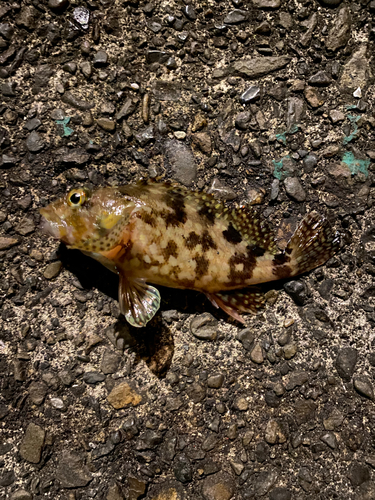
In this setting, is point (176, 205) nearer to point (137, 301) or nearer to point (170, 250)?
point (170, 250)

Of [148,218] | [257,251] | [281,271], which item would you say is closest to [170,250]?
[148,218]

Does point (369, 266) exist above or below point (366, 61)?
below

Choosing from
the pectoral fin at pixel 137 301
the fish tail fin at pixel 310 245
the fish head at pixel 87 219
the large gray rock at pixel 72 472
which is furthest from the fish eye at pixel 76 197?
the large gray rock at pixel 72 472

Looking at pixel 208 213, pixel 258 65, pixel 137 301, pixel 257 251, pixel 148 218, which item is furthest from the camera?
pixel 258 65

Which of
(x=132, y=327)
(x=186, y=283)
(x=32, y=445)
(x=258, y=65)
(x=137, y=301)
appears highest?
(x=258, y=65)

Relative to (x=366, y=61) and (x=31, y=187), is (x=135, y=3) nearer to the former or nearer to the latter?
(x=31, y=187)

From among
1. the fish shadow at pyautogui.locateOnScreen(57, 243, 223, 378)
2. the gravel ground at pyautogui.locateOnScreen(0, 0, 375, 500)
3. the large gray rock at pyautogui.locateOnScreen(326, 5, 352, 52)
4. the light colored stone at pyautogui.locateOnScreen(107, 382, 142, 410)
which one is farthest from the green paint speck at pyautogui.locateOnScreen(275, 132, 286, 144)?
the light colored stone at pyautogui.locateOnScreen(107, 382, 142, 410)

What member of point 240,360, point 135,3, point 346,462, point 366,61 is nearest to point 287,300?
point 240,360

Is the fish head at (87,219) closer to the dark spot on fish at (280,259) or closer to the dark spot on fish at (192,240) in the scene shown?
the dark spot on fish at (192,240)
